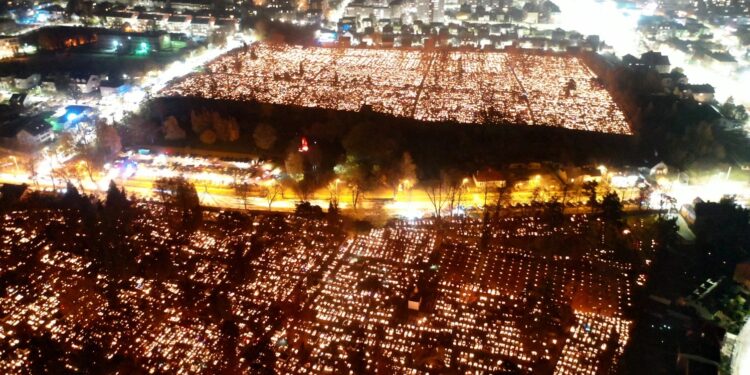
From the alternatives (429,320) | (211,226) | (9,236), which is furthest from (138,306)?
(429,320)


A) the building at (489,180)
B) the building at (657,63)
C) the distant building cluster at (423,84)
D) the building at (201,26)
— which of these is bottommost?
the building at (489,180)

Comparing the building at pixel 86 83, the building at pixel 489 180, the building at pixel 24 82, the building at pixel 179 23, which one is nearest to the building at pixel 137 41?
the building at pixel 179 23

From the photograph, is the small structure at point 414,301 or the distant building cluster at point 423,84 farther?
the distant building cluster at point 423,84

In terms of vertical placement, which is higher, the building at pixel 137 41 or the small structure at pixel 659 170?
the building at pixel 137 41

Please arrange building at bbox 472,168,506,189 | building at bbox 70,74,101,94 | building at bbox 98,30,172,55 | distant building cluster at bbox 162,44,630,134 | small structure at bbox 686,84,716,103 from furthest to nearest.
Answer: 1. building at bbox 98,30,172,55
2. building at bbox 70,74,101,94
3. small structure at bbox 686,84,716,103
4. distant building cluster at bbox 162,44,630,134
5. building at bbox 472,168,506,189

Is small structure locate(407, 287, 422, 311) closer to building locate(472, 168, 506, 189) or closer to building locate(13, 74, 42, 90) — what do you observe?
building locate(472, 168, 506, 189)

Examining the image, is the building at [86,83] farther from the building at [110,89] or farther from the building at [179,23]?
the building at [179,23]

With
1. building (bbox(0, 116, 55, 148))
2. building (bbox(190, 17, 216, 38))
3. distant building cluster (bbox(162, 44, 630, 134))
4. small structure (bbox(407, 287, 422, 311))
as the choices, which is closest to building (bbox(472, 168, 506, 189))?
distant building cluster (bbox(162, 44, 630, 134))

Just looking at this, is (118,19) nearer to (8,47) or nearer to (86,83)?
(8,47)
